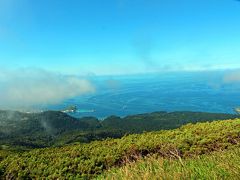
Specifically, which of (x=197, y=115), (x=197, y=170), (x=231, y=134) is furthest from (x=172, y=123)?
(x=197, y=170)

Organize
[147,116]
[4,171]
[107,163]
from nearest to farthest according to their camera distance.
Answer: [4,171] < [107,163] < [147,116]

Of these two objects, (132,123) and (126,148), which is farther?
(132,123)

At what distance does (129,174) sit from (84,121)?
17177 centimetres

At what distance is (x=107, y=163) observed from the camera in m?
9.42

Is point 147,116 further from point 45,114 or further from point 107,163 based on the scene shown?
point 107,163

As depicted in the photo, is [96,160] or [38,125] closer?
[96,160]

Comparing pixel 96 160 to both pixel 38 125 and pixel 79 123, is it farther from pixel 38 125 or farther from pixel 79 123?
pixel 38 125

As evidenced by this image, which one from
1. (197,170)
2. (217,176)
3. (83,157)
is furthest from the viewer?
(83,157)

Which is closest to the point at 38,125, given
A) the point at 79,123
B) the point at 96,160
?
the point at 79,123

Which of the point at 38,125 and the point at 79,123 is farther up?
the point at 79,123

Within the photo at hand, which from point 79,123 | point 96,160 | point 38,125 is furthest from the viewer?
point 38,125

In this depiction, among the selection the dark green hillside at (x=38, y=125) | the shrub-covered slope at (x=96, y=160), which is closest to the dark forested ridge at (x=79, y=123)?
the dark green hillside at (x=38, y=125)

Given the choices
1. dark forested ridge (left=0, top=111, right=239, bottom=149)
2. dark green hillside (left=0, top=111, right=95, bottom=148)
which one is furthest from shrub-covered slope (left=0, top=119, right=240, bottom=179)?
dark green hillside (left=0, top=111, right=95, bottom=148)

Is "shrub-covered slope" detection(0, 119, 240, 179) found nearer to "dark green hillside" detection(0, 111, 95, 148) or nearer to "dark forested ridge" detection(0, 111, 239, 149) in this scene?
"dark forested ridge" detection(0, 111, 239, 149)
